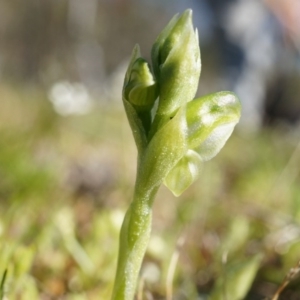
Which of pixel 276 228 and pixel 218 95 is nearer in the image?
pixel 218 95

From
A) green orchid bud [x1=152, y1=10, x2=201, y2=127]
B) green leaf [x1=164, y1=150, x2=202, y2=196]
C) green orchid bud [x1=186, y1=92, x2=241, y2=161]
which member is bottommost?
green leaf [x1=164, y1=150, x2=202, y2=196]

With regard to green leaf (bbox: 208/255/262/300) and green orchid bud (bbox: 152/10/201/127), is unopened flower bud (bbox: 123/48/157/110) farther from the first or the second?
green leaf (bbox: 208/255/262/300)

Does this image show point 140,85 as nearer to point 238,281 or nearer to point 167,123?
point 167,123

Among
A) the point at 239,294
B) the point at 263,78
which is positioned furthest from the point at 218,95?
the point at 263,78

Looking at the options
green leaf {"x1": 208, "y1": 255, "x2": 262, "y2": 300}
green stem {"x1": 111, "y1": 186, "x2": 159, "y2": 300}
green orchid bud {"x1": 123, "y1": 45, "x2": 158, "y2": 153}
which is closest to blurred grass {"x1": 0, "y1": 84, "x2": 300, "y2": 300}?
green leaf {"x1": 208, "y1": 255, "x2": 262, "y2": 300}

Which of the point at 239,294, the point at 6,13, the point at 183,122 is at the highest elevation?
the point at 6,13

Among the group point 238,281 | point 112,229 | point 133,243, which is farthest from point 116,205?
point 133,243

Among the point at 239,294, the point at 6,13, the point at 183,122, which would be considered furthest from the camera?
the point at 6,13

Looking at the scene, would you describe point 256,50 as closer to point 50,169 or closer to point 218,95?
point 50,169
